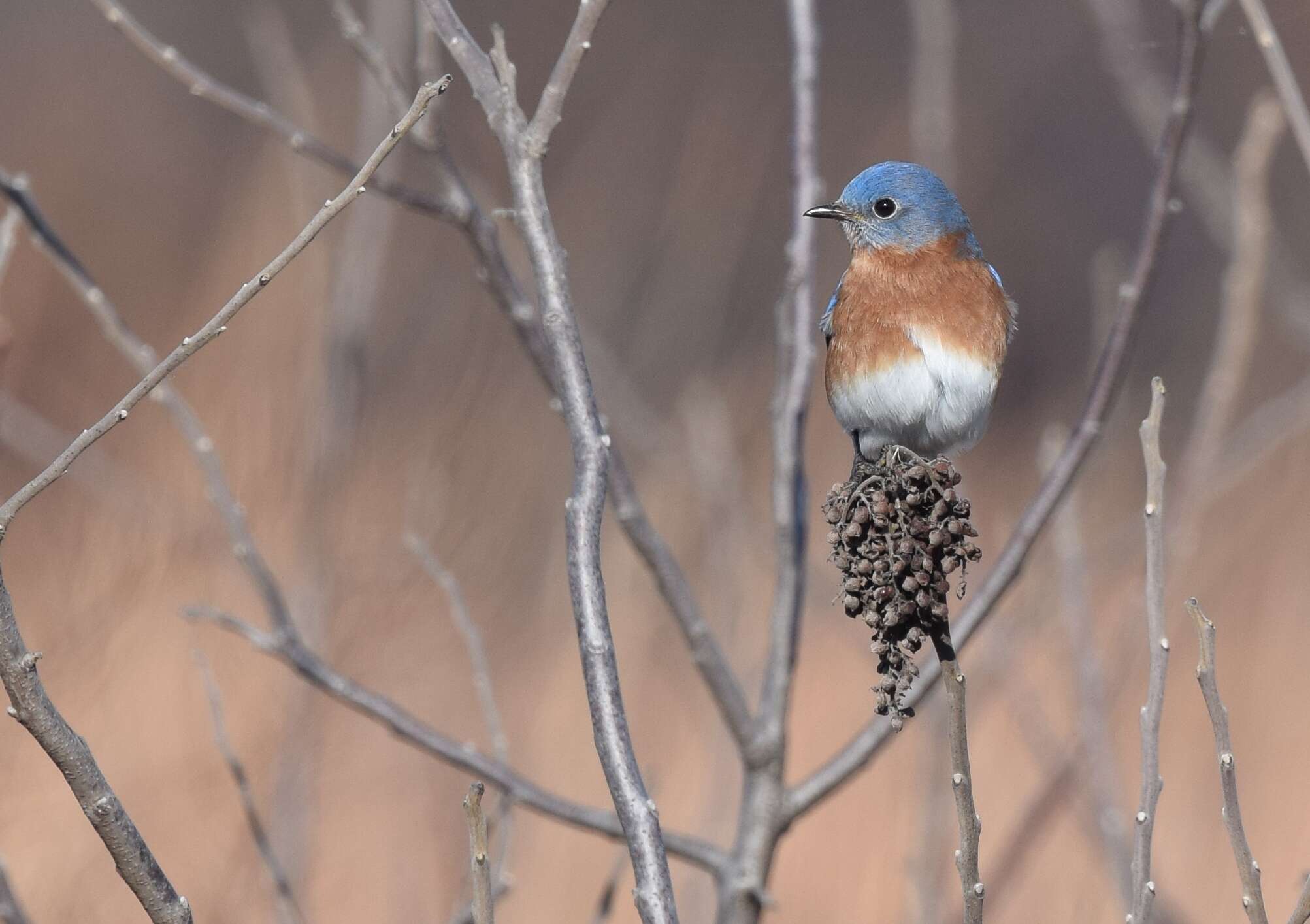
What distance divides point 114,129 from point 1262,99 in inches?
243

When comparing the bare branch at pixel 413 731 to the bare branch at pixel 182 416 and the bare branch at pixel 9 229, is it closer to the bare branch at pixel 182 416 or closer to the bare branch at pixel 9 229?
the bare branch at pixel 182 416

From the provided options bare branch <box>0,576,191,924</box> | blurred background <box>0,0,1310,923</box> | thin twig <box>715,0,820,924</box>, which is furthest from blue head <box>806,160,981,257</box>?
bare branch <box>0,576,191,924</box>

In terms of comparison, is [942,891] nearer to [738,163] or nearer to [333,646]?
[333,646]

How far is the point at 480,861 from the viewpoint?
1083mm

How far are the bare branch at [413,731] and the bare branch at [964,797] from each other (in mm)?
847

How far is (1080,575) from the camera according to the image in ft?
7.54

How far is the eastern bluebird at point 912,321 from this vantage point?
1962 millimetres

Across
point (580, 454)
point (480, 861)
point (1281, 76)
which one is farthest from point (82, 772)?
point (1281, 76)

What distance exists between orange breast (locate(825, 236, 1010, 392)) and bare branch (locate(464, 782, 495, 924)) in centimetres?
114

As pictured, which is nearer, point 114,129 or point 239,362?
point 239,362

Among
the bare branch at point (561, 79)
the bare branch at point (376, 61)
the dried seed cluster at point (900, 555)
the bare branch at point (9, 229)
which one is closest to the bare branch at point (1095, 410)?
the dried seed cluster at point (900, 555)

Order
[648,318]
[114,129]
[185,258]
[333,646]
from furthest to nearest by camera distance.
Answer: [114,129]
[185,258]
[648,318]
[333,646]

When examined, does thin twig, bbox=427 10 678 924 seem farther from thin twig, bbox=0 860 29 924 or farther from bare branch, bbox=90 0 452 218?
thin twig, bbox=0 860 29 924

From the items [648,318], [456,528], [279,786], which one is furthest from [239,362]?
[279,786]
